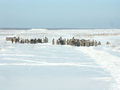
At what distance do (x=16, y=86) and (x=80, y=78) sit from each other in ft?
7.31

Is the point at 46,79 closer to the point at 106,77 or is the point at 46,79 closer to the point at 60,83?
the point at 60,83

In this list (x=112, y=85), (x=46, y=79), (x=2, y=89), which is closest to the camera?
(x=2, y=89)

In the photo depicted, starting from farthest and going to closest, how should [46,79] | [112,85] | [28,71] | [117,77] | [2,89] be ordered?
[28,71] → [117,77] → [46,79] → [112,85] → [2,89]

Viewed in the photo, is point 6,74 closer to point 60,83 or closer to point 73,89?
point 60,83

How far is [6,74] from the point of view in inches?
294

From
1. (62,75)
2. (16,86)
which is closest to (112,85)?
(62,75)

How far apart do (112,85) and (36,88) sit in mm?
2164

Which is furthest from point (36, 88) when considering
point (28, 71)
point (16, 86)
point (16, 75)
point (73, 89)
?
point (28, 71)

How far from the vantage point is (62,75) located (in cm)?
762

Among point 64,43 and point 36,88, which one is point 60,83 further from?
point 64,43

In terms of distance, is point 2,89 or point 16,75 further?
point 16,75

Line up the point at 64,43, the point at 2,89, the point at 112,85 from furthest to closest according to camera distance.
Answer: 1. the point at 64,43
2. the point at 112,85
3. the point at 2,89

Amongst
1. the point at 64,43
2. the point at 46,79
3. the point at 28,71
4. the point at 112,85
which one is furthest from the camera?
the point at 64,43

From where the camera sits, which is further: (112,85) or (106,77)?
(106,77)
